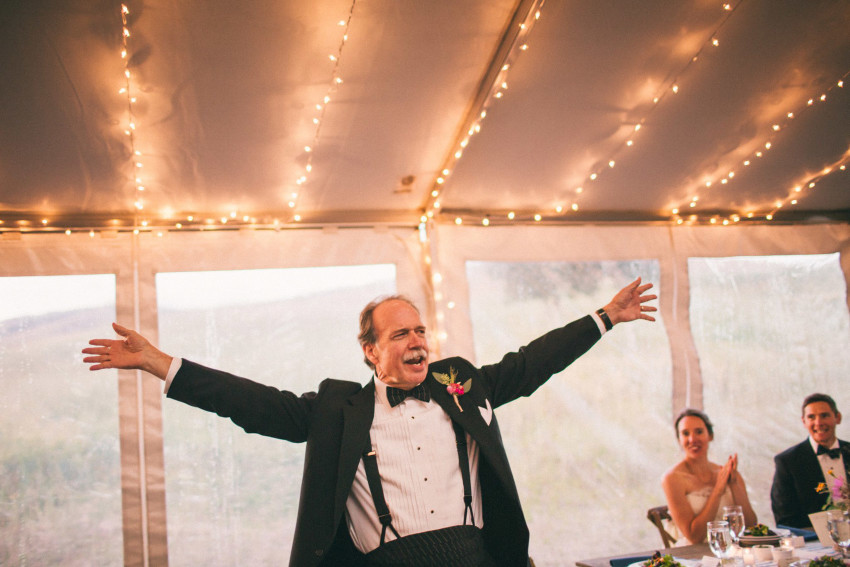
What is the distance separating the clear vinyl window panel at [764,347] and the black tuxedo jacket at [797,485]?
0.93 m

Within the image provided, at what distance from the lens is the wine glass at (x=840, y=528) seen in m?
2.40

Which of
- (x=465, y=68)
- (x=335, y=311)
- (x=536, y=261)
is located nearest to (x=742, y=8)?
(x=465, y=68)

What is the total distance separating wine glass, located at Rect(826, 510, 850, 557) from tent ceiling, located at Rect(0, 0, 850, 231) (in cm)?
Answer: 233

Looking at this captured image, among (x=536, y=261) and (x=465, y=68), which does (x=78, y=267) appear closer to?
(x=465, y=68)

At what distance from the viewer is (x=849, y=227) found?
18.8ft

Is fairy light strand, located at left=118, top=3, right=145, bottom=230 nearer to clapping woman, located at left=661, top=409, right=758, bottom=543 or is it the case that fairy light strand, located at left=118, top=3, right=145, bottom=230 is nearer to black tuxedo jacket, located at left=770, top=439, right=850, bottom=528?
clapping woman, located at left=661, top=409, right=758, bottom=543

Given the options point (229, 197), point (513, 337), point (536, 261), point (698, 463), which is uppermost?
point (229, 197)

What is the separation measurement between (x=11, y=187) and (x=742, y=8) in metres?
4.03

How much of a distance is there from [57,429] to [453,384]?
8.97 ft

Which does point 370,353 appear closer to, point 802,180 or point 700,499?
point 700,499

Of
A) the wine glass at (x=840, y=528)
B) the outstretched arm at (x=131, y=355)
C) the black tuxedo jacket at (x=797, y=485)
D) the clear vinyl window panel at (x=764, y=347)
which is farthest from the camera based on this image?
the clear vinyl window panel at (x=764, y=347)

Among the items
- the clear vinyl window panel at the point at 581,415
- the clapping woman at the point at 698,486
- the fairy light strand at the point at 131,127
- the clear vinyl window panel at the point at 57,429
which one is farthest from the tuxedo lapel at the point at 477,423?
the clear vinyl window panel at the point at 57,429

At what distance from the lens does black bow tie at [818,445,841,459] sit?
13.7 ft

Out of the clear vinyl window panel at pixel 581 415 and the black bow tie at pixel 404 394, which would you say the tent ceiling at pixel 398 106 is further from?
the black bow tie at pixel 404 394
